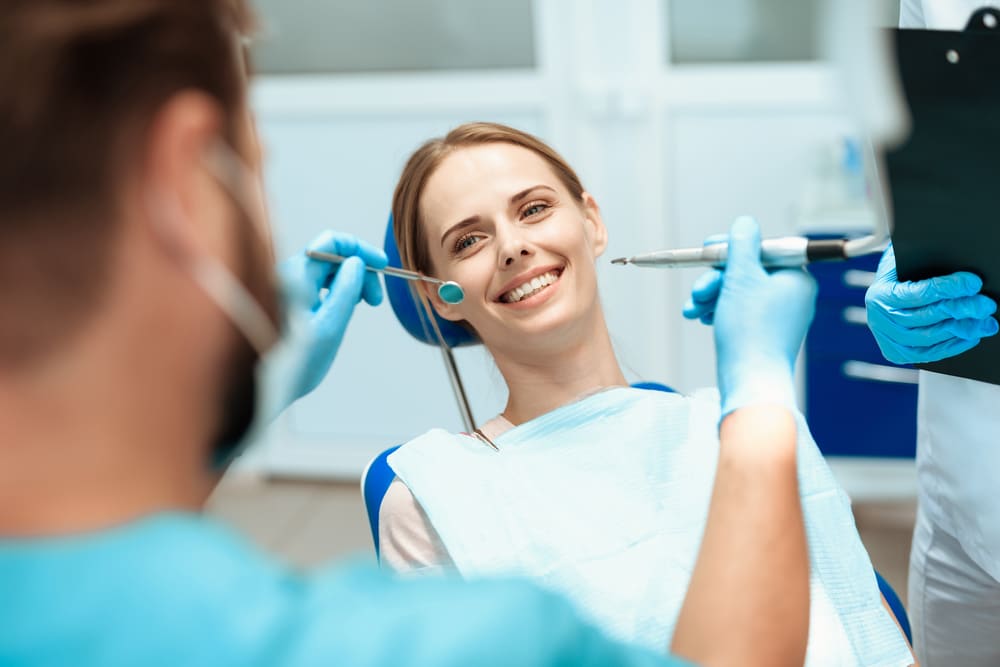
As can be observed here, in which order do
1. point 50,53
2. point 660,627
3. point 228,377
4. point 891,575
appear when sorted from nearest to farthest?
1. point 50,53
2. point 228,377
3. point 660,627
4. point 891,575

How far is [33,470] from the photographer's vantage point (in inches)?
20.8

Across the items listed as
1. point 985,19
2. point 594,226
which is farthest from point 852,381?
point 985,19

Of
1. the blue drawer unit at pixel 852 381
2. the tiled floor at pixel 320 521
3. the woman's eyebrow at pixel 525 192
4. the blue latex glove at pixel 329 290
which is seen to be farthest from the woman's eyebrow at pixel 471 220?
the tiled floor at pixel 320 521

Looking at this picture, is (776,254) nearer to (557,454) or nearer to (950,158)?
(950,158)

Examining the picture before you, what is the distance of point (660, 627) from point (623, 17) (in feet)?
6.46

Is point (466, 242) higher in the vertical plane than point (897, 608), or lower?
higher

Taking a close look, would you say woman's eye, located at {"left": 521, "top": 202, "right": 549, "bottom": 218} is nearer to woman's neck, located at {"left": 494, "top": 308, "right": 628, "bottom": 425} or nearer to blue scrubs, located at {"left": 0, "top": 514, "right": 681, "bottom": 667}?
woman's neck, located at {"left": 494, "top": 308, "right": 628, "bottom": 425}

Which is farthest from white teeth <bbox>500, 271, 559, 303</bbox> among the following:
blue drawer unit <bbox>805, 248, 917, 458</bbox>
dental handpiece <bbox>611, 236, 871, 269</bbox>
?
blue drawer unit <bbox>805, 248, 917, 458</bbox>

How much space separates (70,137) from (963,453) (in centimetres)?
109

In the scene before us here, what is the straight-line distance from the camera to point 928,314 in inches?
45.2

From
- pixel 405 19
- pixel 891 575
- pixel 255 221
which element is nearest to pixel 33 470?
pixel 255 221

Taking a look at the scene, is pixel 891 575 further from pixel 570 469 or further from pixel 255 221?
pixel 255 221

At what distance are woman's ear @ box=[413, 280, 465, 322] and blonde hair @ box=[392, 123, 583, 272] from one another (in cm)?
4

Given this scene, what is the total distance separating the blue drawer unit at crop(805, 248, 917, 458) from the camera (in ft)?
7.87
